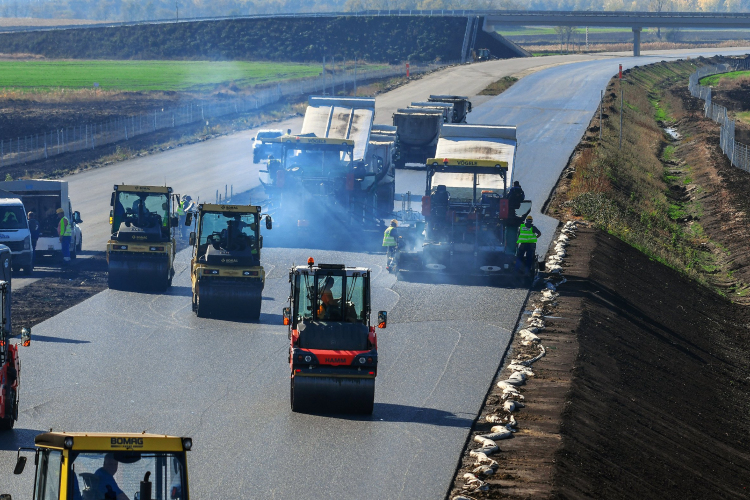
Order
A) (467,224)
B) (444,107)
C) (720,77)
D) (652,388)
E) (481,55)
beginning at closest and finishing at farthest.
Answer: (652,388)
(467,224)
(444,107)
(720,77)
(481,55)

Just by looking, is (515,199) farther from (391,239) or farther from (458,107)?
(458,107)

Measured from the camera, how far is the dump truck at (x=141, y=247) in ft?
90.4

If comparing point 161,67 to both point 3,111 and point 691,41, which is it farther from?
point 691,41

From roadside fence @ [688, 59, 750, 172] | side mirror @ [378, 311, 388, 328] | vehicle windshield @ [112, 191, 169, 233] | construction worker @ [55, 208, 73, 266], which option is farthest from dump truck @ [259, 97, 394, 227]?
roadside fence @ [688, 59, 750, 172]

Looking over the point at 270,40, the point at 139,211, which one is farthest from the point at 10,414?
the point at 270,40

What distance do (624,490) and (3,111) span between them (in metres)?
61.5

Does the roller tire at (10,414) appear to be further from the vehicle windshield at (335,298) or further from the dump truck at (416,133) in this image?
the dump truck at (416,133)

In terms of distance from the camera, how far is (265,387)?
19.1 meters

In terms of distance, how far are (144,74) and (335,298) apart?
9854 centimetres

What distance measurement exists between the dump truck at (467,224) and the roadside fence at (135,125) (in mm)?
28929

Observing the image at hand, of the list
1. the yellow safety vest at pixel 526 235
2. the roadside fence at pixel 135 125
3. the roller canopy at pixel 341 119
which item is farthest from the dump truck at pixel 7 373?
the roadside fence at pixel 135 125

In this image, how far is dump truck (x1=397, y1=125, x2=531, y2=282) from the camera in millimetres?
29547

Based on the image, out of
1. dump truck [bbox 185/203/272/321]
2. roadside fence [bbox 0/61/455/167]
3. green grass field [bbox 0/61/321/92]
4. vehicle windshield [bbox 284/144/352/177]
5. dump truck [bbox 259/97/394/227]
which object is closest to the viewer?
dump truck [bbox 185/203/272/321]

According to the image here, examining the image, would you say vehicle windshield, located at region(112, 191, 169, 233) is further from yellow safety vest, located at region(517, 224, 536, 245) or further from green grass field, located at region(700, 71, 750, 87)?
green grass field, located at region(700, 71, 750, 87)
